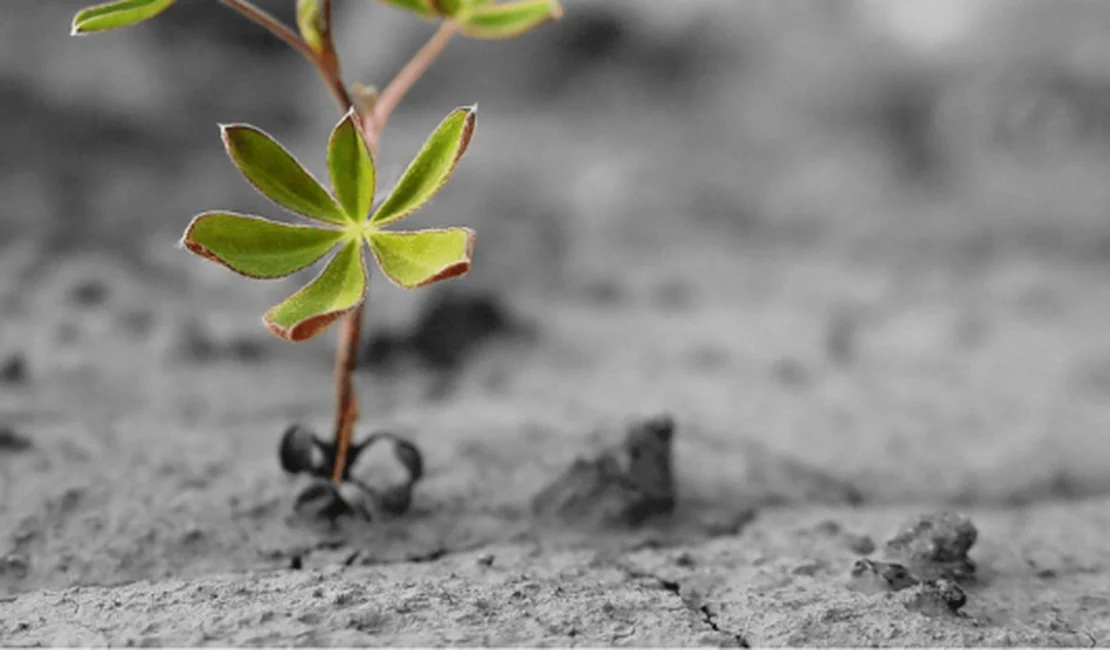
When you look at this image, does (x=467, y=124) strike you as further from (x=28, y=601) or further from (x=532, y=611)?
(x=28, y=601)

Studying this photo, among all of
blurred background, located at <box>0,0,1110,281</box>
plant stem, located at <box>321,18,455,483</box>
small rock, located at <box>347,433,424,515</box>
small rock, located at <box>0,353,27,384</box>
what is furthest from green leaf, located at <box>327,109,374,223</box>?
blurred background, located at <box>0,0,1110,281</box>

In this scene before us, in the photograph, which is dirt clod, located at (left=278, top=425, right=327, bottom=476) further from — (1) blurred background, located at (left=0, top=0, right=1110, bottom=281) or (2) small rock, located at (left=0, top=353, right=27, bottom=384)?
(1) blurred background, located at (left=0, top=0, right=1110, bottom=281)

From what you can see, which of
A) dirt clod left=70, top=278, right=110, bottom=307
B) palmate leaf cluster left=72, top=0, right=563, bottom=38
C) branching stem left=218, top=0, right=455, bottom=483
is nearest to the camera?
branching stem left=218, top=0, right=455, bottom=483

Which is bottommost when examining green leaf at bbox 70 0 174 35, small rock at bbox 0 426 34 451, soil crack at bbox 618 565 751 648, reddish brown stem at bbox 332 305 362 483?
soil crack at bbox 618 565 751 648

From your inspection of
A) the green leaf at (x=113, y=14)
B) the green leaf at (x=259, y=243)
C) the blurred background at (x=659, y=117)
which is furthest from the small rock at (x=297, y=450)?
the blurred background at (x=659, y=117)

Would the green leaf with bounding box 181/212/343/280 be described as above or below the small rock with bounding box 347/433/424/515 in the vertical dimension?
above

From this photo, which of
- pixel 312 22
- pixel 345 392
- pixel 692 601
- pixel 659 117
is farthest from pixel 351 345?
pixel 659 117
